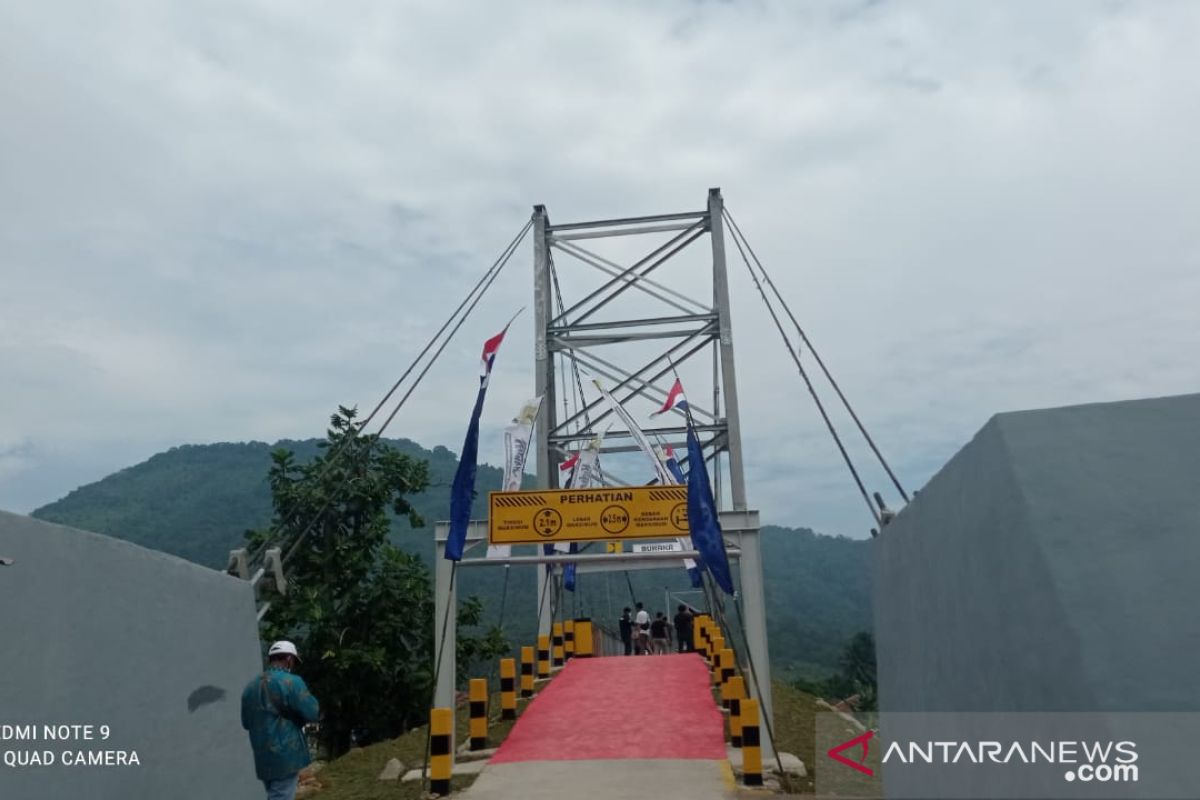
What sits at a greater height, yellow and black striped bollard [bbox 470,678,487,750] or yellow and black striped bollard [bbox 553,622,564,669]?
yellow and black striped bollard [bbox 553,622,564,669]

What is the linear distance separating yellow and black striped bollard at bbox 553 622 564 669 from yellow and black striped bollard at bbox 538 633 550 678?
1.59 ft

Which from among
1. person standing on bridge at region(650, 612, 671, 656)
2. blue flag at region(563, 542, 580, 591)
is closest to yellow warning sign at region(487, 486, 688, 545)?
blue flag at region(563, 542, 580, 591)

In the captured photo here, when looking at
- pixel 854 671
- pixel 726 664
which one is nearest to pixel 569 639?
pixel 726 664

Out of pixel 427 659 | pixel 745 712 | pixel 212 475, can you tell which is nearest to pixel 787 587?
pixel 212 475

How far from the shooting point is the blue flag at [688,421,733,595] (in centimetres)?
1004

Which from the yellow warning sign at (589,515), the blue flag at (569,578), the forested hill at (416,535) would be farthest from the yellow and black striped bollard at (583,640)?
the forested hill at (416,535)

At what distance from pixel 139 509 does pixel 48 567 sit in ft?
471

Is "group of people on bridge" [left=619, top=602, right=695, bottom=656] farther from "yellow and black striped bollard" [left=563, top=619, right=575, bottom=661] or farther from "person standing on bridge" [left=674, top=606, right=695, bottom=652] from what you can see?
"yellow and black striped bollard" [left=563, top=619, right=575, bottom=661]

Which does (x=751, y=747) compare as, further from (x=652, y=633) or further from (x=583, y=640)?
(x=652, y=633)

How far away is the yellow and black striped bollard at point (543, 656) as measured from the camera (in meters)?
17.4

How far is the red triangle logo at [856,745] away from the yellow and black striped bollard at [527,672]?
5.95 metres

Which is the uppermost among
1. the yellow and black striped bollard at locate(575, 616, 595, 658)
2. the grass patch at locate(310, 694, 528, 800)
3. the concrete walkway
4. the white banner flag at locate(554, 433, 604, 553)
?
the white banner flag at locate(554, 433, 604, 553)

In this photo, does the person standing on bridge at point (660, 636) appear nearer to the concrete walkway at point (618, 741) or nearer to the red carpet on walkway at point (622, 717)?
the red carpet on walkway at point (622, 717)

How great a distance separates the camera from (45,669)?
19.4 ft
